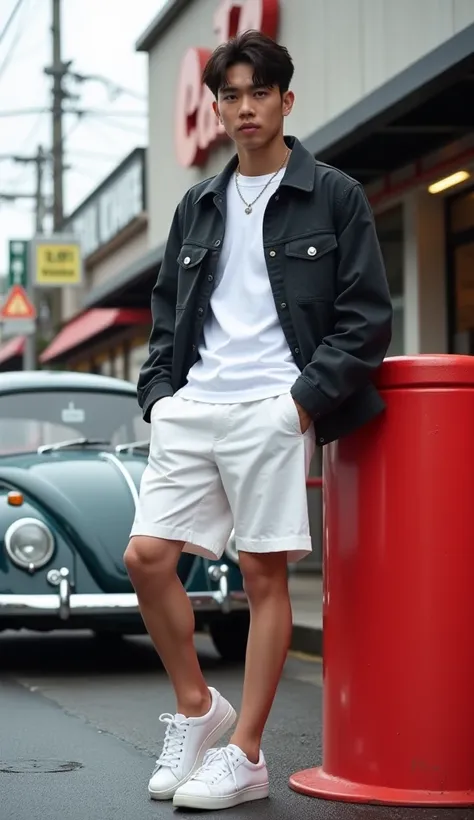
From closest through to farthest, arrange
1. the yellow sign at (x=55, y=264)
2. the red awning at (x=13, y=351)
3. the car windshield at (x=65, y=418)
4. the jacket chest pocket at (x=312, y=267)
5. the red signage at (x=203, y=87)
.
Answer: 1. the jacket chest pocket at (x=312, y=267)
2. the car windshield at (x=65, y=418)
3. the red signage at (x=203, y=87)
4. the yellow sign at (x=55, y=264)
5. the red awning at (x=13, y=351)

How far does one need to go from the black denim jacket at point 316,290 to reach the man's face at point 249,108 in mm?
121

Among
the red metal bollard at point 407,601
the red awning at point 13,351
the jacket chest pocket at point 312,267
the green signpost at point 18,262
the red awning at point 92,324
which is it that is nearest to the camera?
the red metal bollard at point 407,601

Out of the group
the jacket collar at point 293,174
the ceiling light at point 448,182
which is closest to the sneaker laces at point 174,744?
the jacket collar at point 293,174

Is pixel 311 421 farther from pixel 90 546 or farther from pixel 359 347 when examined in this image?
pixel 90 546

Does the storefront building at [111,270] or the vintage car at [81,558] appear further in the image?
the storefront building at [111,270]

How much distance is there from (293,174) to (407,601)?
47.4 inches

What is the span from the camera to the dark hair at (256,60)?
4039 mm

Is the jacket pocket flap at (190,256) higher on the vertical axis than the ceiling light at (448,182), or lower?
lower

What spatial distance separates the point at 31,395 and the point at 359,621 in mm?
4819

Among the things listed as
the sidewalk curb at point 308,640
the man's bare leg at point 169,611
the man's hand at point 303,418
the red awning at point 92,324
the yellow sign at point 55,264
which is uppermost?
the yellow sign at point 55,264

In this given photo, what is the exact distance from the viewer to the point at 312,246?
402 centimetres

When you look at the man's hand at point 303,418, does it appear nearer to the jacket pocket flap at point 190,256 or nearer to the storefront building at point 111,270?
the jacket pocket flap at point 190,256

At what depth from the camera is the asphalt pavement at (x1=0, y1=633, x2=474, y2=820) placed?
3.82 meters

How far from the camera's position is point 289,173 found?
4.11 meters
